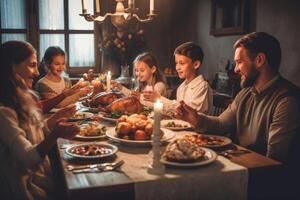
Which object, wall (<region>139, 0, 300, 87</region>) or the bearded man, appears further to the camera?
wall (<region>139, 0, 300, 87</region>)

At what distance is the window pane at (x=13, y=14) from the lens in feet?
17.5

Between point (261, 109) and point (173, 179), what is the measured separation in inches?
33.7

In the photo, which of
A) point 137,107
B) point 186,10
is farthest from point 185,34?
point 137,107

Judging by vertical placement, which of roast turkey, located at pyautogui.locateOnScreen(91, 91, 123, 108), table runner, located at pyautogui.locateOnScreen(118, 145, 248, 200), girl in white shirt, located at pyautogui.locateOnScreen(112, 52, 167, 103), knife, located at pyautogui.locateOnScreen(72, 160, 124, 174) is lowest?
table runner, located at pyautogui.locateOnScreen(118, 145, 248, 200)

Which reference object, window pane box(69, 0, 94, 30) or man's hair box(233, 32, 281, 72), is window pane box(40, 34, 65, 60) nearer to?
window pane box(69, 0, 94, 30)

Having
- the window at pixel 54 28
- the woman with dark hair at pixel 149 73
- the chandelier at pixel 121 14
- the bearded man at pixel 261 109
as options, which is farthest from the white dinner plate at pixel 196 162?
the window at pixel 54 28

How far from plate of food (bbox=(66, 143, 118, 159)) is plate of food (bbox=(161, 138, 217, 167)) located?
0.83 feet

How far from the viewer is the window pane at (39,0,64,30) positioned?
548cm

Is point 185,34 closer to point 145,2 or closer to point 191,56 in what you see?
point 145,2

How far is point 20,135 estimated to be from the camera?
4.90 ft

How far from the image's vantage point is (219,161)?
159 centimetres

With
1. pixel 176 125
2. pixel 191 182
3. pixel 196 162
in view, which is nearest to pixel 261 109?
pixel 176 125

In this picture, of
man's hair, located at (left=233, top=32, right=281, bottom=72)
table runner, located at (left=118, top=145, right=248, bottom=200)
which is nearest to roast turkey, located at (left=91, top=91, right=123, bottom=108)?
man's hair, located at (left=233, top=32, right=281, bottom=72)

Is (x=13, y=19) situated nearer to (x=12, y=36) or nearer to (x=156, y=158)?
(x=12, y=36)
